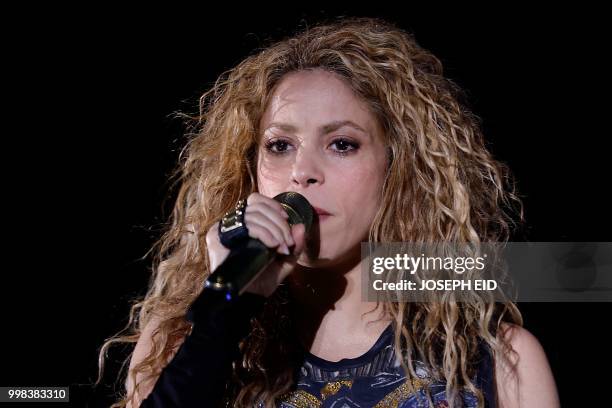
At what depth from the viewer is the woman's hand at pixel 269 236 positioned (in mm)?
1157

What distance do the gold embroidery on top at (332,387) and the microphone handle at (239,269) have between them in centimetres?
49

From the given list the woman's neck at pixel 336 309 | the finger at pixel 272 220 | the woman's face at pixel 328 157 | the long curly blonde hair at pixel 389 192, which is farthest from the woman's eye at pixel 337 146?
the finger at pixel 272 220

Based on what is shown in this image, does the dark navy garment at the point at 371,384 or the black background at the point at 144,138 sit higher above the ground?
the black background at the point at 144,138

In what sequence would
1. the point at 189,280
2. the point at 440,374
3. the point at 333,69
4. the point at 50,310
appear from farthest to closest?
the point at 50,310, the point at 189,280, the point at 333,69, the point at 440,374

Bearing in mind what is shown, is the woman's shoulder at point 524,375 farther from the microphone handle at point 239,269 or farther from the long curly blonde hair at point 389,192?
the microphone handle at point 239,269

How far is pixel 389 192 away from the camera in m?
1.63

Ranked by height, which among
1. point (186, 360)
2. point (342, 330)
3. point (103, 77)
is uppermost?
point (103, 77)

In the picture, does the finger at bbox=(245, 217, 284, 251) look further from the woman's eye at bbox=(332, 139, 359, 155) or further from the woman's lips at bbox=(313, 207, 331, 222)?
the woman's eye at bbox=(332, 139, 359, 155)

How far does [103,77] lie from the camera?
85.4 inches

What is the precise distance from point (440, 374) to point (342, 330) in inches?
9.5

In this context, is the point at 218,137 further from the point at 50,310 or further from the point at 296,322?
the point at 50,310

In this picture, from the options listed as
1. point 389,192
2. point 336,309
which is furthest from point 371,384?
point 389,192

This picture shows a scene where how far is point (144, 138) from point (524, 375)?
4.30 feet

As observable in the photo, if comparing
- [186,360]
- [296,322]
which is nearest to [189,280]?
[296,322]
